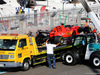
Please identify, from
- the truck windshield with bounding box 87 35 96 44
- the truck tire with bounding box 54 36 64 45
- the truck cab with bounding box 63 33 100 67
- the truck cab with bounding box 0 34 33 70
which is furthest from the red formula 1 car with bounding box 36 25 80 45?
the truck cab with bounding box 0 34 33 70

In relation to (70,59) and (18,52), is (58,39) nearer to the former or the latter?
(70,59)

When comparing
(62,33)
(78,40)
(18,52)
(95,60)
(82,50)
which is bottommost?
(95,60)

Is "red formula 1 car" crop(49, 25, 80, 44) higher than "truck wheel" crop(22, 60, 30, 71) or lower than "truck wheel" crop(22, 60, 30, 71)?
higher

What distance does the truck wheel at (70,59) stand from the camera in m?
12.4

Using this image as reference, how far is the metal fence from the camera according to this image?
1872cm

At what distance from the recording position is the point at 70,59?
41.5 ft

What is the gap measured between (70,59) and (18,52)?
3.48m

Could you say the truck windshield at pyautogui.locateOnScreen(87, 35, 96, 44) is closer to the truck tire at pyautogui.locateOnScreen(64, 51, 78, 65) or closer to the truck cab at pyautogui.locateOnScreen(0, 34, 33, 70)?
the truck tire at pyautogui.locateOnScreen(64, 51, 78, 65)

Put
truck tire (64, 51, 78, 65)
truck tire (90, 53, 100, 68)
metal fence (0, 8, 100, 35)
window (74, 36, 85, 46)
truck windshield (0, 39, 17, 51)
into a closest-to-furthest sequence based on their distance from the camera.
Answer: truck windshield (0, 39, 17, 51), truck tire (90, 53, 100, 68), truck tire (64, 51, 78, 65), window (74, 36, 85, 46), metal fence (0, 8, 100, 35)

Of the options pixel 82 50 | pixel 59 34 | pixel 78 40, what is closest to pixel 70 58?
pixel 82 50

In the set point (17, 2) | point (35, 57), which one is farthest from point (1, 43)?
point (17, 2)

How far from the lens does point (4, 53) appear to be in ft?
35.2

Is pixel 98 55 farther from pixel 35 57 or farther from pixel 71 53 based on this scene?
pixel 35 57

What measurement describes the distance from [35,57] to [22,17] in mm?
7326
